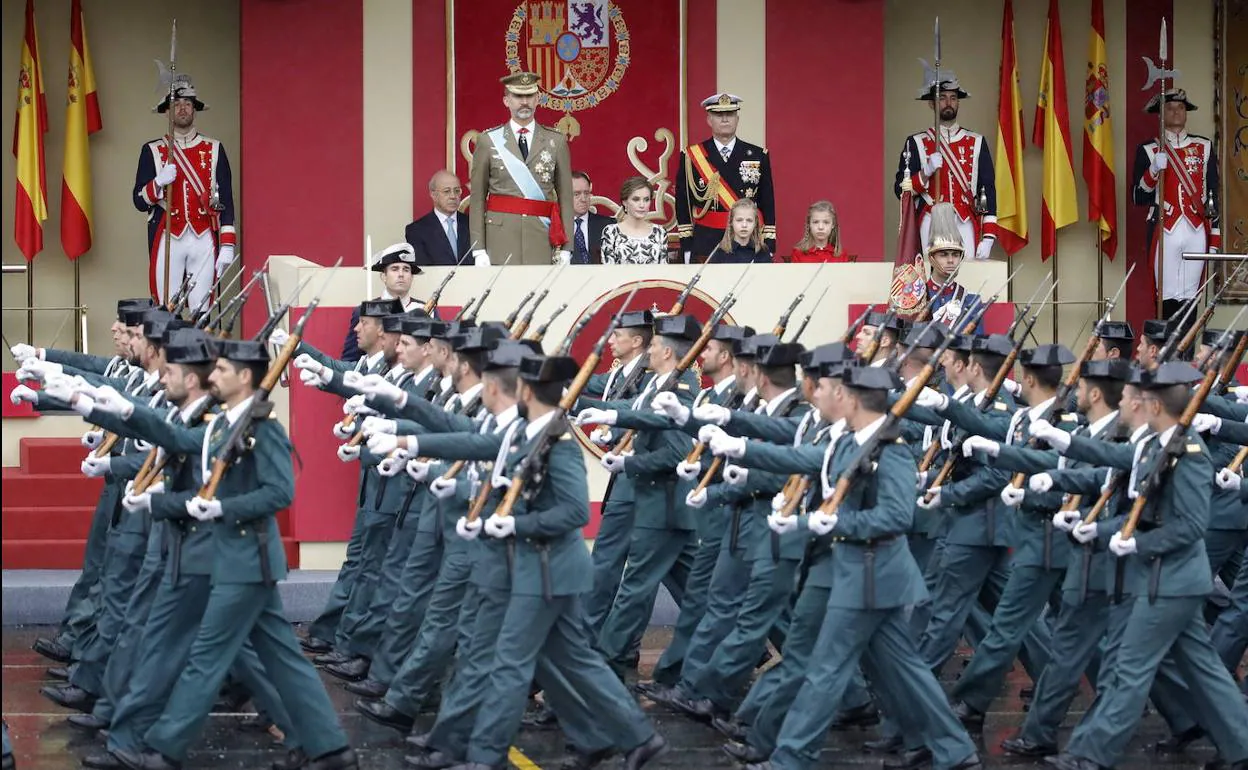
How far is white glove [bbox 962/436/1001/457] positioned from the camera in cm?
934

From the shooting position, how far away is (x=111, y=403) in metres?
8.38

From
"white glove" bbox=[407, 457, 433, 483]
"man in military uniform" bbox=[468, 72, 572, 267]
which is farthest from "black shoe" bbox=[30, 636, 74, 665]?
"man in military uniform" bbox=[468, 72, 572, 267]

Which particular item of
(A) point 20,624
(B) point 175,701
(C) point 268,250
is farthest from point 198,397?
(C) point 268,250

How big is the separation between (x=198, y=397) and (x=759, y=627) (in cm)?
266

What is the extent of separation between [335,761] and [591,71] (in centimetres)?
909

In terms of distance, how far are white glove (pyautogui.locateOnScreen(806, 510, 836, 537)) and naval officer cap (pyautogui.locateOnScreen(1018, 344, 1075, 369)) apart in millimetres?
2126

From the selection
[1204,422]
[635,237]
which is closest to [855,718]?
[1204,422]

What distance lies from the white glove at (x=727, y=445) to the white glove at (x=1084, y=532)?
4.80ft

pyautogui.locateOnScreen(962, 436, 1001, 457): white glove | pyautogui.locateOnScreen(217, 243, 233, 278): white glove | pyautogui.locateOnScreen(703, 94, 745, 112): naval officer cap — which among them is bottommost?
pyautogui.locateOnScreen(962, 436, 1001, 457): white glove

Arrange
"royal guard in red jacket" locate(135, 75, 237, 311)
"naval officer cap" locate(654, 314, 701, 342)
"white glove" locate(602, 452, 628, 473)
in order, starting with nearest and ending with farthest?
"white glove" locate(602, 452, 628, 473) → "naval officer cap" locate(654, 314, 701, 342) → "royal guard in red jacket" locate(135, 75, 237, 311)

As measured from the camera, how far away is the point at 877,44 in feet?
53.5

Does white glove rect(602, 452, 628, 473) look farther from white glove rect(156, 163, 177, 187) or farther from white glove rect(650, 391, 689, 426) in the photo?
white glove rect(156, 163, 177, 187)

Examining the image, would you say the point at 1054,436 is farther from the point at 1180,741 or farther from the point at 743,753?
the point at 743,753

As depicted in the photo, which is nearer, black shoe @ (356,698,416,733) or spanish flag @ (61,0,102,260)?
black shoe @ (356,698,416,733)
